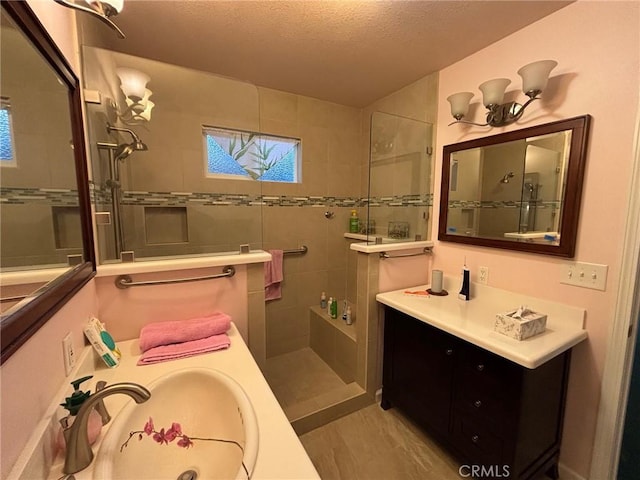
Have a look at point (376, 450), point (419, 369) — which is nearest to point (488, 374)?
point (419, 369)

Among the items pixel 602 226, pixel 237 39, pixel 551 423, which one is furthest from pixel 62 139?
pixel 551 423

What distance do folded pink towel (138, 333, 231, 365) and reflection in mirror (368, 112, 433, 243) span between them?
1272 mm

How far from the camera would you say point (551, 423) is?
53.2 inches

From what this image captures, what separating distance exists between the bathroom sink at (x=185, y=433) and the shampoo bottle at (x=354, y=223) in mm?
2001

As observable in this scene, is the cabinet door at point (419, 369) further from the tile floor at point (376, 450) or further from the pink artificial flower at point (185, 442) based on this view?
the pink artificial flower at point (185, 442)

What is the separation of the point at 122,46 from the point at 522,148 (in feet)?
8.10

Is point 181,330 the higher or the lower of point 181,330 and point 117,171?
the lower

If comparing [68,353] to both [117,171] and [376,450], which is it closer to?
[117,171]

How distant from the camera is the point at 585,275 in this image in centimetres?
133

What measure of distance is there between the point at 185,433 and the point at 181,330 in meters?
0.41

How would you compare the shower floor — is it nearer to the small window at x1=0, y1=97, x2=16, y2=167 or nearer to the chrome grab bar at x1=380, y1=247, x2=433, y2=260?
the chrome grab bar at x1=380, y1=247, x2=433, y2=260

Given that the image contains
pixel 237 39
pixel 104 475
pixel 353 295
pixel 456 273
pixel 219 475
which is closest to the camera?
pixel 104 475

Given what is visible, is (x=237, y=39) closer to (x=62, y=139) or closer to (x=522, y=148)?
(x=62, y=139)
